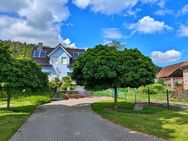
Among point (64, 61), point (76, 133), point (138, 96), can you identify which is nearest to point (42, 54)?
point (64, 61)

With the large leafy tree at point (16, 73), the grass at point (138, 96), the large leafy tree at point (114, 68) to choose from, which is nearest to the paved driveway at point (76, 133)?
the large leafy tree at point (16, 73)

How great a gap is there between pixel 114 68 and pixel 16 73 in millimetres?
6765

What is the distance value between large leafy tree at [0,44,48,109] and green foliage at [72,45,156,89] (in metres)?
3.57

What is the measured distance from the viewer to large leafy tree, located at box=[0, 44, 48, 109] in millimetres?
18719

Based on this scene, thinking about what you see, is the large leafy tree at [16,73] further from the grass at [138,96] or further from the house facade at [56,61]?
the house facade at [56,61]

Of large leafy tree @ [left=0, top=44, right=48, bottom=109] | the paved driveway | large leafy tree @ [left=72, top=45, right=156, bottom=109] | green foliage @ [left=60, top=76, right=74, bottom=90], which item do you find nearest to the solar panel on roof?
green foliage @ [left=60, top=76, right=74, bottom=90]

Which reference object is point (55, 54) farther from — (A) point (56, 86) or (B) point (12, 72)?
(B) point (12, 72)

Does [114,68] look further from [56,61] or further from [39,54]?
[39,54]

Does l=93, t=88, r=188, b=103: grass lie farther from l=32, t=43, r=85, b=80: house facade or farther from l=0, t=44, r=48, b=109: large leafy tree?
l=0, t=44, r=48, b=109: large leafy tree

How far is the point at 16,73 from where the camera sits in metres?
19.0

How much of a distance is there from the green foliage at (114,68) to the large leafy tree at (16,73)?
141 inches

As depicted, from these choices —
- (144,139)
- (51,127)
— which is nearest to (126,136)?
(144,139)

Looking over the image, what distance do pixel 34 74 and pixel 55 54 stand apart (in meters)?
29.1

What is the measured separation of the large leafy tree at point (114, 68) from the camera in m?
20.3
